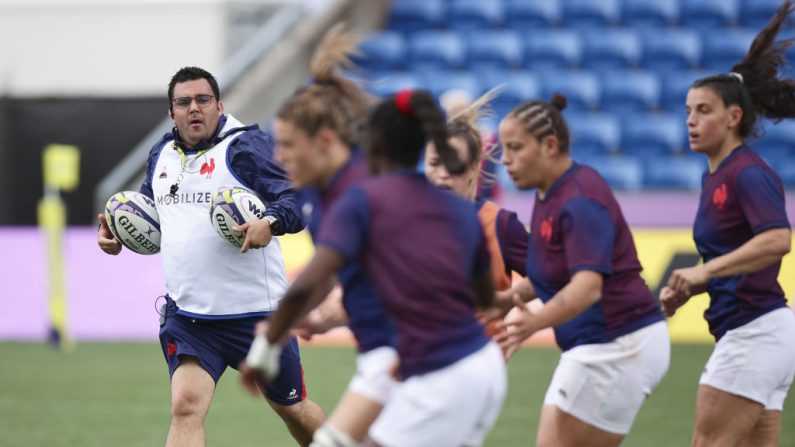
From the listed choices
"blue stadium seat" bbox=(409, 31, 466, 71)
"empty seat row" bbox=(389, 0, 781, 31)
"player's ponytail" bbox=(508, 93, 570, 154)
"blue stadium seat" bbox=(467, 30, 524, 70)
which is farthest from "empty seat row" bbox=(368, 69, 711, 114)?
"player's ponytail" bbox=(508, 93, 570, 154)

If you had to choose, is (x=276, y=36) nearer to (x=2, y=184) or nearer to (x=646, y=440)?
(x=2, y=184)

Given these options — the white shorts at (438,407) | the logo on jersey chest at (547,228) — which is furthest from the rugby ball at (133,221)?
the white shorts at (438,407)

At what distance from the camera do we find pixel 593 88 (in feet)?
57.8

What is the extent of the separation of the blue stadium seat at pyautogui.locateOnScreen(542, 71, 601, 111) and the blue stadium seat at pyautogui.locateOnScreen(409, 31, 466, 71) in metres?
1.42

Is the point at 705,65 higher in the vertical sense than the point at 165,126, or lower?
higher

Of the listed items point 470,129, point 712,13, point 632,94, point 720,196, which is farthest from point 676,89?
point 720,196

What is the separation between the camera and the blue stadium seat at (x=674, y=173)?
16.3 m

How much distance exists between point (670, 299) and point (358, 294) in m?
1.81

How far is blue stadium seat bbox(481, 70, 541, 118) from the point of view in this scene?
1748 centimetres

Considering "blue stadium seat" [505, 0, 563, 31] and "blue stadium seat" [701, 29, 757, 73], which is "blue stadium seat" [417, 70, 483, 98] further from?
"blue stadium seat" [701, 29, 757, 73]

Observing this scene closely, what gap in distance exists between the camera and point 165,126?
1758cm

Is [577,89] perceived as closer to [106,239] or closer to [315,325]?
[106,239]

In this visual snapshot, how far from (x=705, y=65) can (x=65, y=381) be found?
34.4 ft

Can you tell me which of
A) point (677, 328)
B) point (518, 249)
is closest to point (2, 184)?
point (677, 328)
